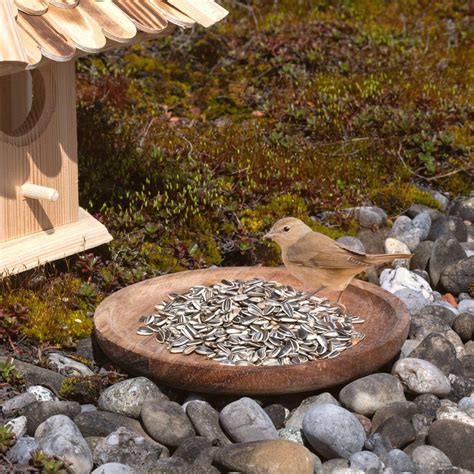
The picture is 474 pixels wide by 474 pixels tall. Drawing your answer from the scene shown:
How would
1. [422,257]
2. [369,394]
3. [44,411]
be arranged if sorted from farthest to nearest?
1. [422,257]
2. [369,394]
3. [44,411]

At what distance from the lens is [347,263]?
610cm

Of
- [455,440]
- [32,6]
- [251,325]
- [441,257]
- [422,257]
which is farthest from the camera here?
[422,257]

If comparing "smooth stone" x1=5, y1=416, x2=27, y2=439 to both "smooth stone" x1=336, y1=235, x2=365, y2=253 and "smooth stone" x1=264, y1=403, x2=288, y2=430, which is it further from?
"smooth stone" x1=336, y1=235, x2=365, y2=253

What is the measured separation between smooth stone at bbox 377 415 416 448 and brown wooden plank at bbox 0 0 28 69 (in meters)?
2.57

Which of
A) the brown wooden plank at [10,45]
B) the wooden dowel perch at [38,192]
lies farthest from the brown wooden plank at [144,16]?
the wooden dowel perch at [38,192]

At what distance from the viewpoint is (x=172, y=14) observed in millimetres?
6402

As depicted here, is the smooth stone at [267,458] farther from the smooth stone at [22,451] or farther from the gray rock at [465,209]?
the gray rock at [465,209]

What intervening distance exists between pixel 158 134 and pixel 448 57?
145 inches

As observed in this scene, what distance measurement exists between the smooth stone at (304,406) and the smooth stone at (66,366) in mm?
1253

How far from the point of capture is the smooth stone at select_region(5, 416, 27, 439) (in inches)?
207

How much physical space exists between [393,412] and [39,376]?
1914 mm

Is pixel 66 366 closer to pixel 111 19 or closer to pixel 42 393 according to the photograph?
pixel 42 393

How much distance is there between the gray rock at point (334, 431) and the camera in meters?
5.14

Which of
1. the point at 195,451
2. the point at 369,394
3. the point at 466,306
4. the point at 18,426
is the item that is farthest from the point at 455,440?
the point at 18,426
